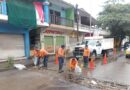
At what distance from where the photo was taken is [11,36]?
19.3 meters

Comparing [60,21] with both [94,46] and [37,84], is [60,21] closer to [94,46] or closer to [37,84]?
[94,46]

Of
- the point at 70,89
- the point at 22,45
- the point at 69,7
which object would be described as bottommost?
the point at 70,89

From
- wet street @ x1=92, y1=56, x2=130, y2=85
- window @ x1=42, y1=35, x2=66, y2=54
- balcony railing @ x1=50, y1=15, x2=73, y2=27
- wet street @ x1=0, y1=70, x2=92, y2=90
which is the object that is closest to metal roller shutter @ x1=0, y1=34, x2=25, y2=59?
window @ x1=42, y1=35, x2=66, y2=54

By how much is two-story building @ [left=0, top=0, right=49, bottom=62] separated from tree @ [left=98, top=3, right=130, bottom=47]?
16781mm

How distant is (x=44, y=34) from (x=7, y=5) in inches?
282

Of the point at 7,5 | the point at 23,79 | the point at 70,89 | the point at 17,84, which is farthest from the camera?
the point at 7,5

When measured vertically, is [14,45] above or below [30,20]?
below

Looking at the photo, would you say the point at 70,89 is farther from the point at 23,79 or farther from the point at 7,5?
the point at 7,5

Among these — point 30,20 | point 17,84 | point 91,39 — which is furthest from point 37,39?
point 17,84

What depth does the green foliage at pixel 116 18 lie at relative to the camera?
34.7 metres

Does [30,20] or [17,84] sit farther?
[30,20]

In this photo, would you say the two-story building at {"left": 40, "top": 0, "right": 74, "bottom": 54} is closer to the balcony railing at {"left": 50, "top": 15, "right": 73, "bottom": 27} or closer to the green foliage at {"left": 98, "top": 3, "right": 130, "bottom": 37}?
the balcony railing at {"left": 50, "top": 15, "right": 73, "bottom": 27}

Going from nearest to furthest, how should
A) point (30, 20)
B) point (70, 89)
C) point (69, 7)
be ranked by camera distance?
point (70, 89)
point (30, 20)
point (69, 7)

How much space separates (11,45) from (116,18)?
69.4 ft
